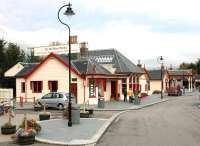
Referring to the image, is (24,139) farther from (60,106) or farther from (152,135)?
(60,106)

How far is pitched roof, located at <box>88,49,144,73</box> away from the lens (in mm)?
50100

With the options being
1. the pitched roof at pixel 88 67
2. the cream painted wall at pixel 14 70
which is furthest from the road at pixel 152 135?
the cream painted wall at pixel 14 70

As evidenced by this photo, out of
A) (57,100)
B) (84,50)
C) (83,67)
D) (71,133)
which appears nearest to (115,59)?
(84,50)

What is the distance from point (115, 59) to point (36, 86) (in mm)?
11234

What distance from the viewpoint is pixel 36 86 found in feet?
149

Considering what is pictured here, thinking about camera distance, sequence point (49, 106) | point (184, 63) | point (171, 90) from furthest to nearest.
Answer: point (184, 63)
point (171, 90)
point (49, 106)

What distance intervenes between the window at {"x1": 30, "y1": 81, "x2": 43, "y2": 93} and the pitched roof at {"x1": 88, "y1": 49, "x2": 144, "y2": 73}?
30.5 ft

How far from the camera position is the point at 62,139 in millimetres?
16141

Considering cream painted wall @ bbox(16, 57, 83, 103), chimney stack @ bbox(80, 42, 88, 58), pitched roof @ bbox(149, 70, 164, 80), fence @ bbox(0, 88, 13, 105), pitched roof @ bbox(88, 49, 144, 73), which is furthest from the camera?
Answer: pitched roof @ bbox(149, 70, 164, 80)

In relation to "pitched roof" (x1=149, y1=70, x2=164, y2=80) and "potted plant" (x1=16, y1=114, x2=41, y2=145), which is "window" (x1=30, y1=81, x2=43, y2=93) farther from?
"pitched roof" (x1=149, y1=70, x2=164, y2=80)

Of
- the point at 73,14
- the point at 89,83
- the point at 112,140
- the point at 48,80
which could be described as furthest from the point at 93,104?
the point at 112,140

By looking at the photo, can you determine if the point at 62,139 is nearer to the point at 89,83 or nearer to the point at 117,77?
the point at 89,83

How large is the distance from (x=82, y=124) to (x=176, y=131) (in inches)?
201

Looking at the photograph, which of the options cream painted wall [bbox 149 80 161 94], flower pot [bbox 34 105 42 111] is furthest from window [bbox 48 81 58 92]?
cream painted wall [bbox 149 80 161 94]
